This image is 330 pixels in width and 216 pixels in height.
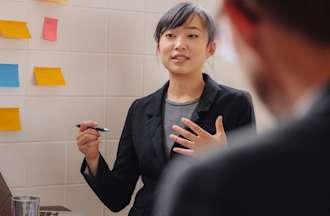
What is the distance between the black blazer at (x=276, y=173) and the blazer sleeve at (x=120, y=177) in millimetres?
1905

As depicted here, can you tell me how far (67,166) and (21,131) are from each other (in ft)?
0.80

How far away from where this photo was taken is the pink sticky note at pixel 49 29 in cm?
240

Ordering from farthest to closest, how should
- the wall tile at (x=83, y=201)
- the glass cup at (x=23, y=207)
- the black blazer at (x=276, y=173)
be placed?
the wall tile at (x=83, y=201), the glass cup at (x=23, y=207), the black blazer at (x=276, y=173)

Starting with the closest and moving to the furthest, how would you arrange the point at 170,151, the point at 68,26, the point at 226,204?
the point at 226,204, the point at 170,151, the point at 68,26

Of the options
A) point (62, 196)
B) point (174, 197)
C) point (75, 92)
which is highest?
point (174, 197)

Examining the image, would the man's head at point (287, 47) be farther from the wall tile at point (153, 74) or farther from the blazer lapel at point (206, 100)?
the wall tile at point (153, 74)

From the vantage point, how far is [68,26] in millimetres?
2467

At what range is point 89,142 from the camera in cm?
237

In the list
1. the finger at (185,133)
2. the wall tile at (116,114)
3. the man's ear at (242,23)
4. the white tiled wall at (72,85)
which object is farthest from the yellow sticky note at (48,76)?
the man's ear at (242,23)

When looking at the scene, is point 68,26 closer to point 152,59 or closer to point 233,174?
point 152,59

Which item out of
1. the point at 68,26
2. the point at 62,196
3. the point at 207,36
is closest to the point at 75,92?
the point at 68,26

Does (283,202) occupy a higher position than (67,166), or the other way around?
(283,202)

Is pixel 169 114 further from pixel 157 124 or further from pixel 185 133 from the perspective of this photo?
pixel 185 133

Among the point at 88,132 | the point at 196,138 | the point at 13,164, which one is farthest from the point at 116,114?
the point at 196,138
